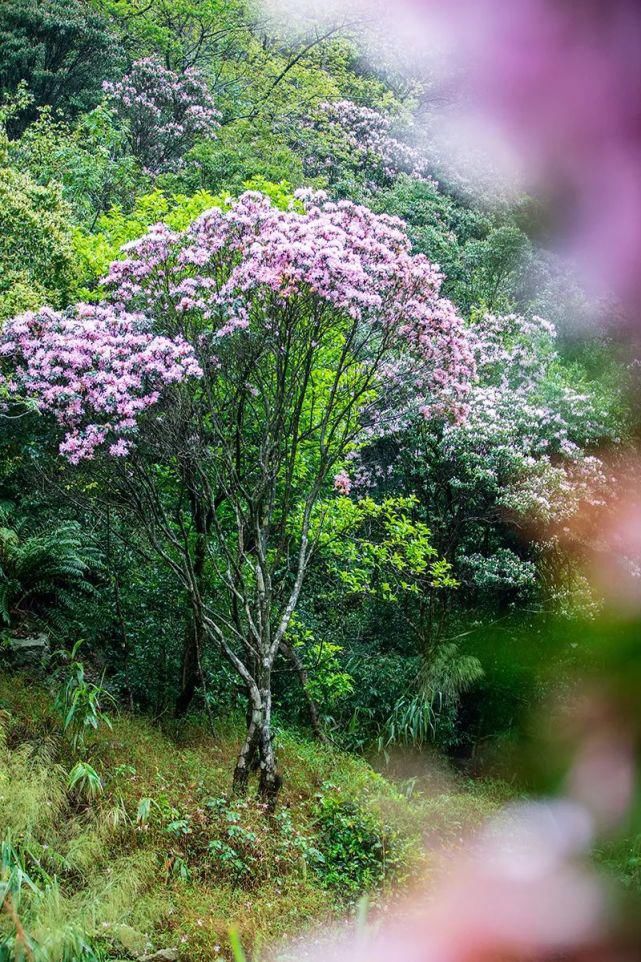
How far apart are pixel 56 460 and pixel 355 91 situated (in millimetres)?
20029

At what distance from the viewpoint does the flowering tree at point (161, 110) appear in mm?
19625

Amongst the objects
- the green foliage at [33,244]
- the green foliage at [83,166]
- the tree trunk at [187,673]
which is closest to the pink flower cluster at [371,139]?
the green foliage at [83,166]

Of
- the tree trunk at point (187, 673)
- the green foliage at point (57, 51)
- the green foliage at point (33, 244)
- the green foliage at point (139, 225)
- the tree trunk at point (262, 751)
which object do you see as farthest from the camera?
the green foliage at point (57, 51)

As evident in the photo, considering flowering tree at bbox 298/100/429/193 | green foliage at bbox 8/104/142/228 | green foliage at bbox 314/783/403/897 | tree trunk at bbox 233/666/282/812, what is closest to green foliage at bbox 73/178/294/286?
green foliage at bbox 8/104/142/228

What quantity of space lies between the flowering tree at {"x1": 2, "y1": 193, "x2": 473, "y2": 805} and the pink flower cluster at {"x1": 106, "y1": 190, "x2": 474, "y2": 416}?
14 mm

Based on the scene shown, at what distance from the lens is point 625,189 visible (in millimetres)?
342

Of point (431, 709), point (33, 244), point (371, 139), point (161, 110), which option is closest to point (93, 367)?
point (33, 244)

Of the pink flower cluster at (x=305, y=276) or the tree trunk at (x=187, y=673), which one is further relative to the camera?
the tree trunk at (x=187, y=673)

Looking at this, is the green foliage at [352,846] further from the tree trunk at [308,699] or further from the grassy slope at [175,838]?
the tree trunk at [308,699]

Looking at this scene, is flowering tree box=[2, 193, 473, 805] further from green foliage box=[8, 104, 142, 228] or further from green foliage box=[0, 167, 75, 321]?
green foliage box=[8, 104, 142, 228]

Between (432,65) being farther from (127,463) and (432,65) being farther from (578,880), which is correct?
(127,463)

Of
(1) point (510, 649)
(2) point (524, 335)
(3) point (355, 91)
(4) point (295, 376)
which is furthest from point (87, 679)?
(3) point (355, 91)

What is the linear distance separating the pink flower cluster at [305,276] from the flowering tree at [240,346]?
0.05ft

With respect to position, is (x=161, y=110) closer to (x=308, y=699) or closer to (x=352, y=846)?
(x=308, y=699)
